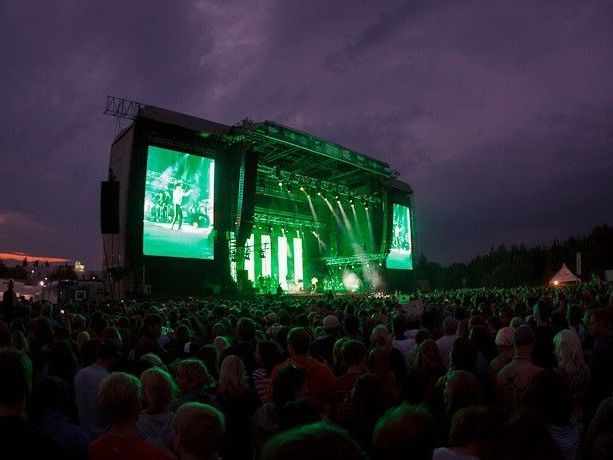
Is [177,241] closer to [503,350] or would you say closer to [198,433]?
[503,350]

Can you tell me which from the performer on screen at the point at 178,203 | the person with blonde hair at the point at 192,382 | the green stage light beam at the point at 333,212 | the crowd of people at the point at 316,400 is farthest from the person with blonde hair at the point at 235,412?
the green stage light beam at the point at 333,212

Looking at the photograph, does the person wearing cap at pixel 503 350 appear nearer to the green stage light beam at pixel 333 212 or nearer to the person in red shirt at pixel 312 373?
the person in red shirt at pixel 312 373

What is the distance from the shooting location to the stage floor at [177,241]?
22.9 m

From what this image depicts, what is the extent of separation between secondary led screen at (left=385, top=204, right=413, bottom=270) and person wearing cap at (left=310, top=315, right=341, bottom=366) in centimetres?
3197

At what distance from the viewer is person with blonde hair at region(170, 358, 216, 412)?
3.41 m

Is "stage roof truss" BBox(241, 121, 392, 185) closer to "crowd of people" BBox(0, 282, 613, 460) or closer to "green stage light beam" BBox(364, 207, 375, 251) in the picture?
"green stage light beam" BBox(364, 207, 375, 251)

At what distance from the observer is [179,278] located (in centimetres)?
2430

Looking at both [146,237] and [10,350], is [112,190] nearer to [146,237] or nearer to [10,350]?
[146,237]

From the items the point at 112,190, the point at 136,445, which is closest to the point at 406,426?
the point at 136,445

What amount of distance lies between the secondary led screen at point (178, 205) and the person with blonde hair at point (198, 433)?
21.6m

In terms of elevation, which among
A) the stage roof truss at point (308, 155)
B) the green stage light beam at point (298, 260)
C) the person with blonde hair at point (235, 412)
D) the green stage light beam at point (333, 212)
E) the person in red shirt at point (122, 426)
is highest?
the stage roof truss at point (308, 155)

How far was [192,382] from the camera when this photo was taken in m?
3.45

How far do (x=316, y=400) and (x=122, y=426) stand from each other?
1.78m

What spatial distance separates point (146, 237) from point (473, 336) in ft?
65.7
